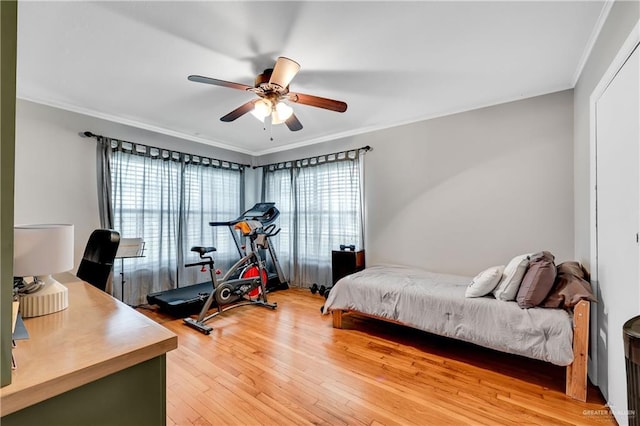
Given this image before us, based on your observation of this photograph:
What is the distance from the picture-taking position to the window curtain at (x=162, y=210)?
11.9 ft

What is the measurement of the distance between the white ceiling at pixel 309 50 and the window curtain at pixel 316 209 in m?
1.26

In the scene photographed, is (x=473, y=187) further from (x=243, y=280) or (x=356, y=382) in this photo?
(x=243, y=280)

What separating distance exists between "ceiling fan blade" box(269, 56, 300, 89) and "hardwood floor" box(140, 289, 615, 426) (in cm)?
224

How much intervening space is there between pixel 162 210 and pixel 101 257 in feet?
6.75

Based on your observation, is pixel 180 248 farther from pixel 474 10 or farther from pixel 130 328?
pixel 474 10

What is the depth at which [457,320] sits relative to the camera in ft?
7.99

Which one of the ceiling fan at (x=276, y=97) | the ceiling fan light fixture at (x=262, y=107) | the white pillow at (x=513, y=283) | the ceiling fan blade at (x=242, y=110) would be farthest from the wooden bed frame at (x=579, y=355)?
the ceiling fan blade at (x=242, y=110)

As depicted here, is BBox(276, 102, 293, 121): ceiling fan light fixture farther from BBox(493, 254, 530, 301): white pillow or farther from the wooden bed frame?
the wooden bed frame

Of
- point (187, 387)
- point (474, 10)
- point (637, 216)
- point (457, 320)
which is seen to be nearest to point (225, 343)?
point (187, 387)

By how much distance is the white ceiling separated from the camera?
1782 millimetres

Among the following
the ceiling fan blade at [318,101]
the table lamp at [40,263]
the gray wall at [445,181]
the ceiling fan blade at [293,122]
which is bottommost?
the table lamp at [40,263]

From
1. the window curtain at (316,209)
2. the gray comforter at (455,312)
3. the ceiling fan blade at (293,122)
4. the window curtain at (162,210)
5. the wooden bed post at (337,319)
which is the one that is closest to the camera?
the gray comforter at (455,312)

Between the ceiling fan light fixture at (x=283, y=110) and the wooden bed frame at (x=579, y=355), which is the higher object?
the ceiling fan light fixture at (x=283, y=110)

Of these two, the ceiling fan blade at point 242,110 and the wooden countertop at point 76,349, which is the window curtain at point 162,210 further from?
the wooden countertop at point 76,349
